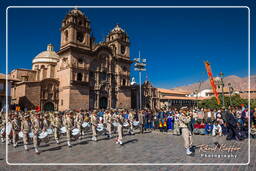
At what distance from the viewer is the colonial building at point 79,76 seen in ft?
121

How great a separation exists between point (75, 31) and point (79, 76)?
28.2 feet

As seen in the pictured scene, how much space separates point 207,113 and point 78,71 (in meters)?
26.4

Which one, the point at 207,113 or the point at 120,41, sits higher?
the point at 120,41

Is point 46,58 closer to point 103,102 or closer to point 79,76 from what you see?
point 79,76

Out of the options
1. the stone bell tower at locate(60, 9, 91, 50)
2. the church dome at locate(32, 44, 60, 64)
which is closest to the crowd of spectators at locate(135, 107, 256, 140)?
the stone bell tower at locate(60, 9, 91, 50)

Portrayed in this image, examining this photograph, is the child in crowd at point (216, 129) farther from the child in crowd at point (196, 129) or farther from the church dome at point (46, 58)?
the church dome at point (46, 58)

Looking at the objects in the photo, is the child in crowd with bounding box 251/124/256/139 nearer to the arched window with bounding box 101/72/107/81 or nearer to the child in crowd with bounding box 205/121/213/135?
the child in crowd with bounding box 205/121/213/135

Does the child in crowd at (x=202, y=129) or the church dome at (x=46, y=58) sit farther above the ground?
the church dome at (x=46, y=58)

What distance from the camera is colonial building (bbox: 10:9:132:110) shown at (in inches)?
1452

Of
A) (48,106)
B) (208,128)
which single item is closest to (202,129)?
(208,128)

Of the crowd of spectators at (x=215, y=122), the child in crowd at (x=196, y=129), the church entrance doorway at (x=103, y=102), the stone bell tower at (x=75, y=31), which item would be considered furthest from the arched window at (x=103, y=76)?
the child in crowd at (x=196, y=129)

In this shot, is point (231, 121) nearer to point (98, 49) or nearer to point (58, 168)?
point (58, 168)

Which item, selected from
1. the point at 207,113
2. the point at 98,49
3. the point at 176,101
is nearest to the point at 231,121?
the point at 207,113

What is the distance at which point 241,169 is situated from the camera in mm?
6211
